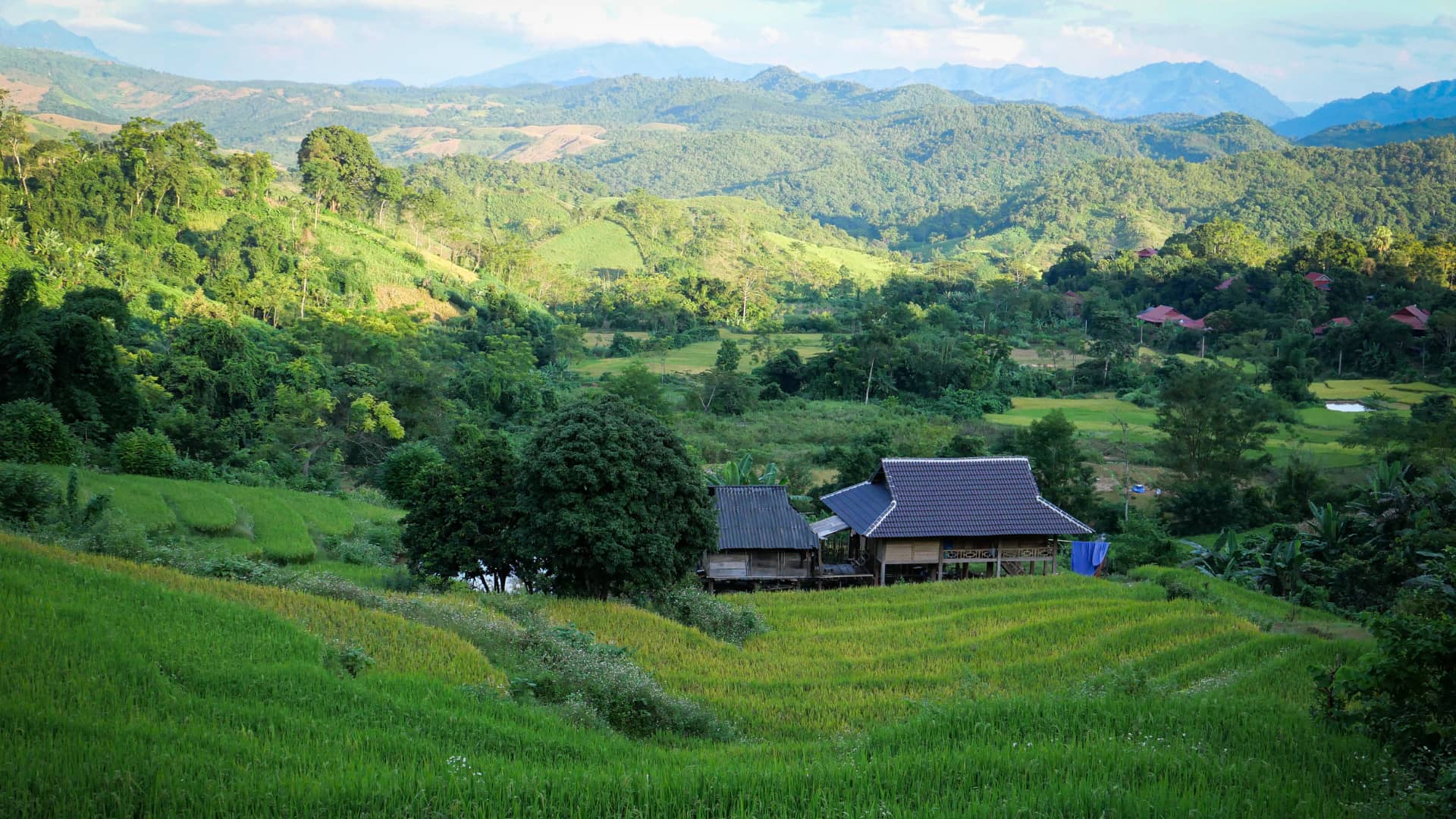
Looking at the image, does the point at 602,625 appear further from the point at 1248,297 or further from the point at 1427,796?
the point at 1248,297

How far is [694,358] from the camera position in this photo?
61188 mm

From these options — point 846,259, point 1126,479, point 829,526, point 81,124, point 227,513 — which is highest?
point 81,124

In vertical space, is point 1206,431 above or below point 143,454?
below

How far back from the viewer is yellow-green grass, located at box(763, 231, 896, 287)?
106875 mm

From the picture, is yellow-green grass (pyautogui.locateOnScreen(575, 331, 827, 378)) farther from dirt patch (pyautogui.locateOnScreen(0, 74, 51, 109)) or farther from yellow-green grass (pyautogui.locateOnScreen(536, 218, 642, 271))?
dirt patch (pyautogui.locateOnScreen(0, 74, 51, 109))

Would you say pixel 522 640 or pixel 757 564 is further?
pixel 757 564

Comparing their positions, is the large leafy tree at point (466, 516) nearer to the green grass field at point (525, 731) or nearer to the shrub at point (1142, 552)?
the green grass field at point (525, 731)

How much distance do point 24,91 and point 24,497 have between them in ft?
667

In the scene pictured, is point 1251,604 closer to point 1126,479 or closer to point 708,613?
point 708,613

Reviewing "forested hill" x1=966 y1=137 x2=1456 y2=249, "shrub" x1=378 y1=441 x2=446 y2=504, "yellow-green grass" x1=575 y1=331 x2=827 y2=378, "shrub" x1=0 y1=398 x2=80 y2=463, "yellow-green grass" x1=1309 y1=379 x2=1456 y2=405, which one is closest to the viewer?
"shrub" x1=0 y1=398 x2=80 y2=463

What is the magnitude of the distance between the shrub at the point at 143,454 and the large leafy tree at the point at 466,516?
442 inches

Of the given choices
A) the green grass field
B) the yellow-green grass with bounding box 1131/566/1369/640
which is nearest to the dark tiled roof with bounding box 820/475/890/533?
the yellow-green grass with bounding box 1131/566/1369/640

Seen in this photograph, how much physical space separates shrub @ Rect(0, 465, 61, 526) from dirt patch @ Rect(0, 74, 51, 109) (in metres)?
165

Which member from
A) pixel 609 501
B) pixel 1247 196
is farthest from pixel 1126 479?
pixel 1247 196
